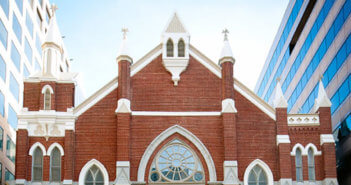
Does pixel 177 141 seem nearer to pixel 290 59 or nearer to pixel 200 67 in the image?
pixel 200 67

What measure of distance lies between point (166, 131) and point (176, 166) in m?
2.06

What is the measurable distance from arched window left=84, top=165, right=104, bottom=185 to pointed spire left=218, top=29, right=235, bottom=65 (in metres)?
9.64

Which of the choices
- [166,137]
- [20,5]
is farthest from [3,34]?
[166,137]

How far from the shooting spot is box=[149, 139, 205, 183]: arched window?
1540 inches

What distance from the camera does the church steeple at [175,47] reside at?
4144 cm

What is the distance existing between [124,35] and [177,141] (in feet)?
23.2

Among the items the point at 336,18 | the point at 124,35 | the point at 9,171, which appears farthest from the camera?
the point at 9,171

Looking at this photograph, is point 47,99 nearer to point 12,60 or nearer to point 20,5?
point 12,60

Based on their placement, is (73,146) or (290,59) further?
(290,59)

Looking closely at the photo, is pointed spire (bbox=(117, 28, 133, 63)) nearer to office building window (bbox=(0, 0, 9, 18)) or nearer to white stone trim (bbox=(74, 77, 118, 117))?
white stone trim (bbox=(74, 77, 118, 117))

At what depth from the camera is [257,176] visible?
129 ft

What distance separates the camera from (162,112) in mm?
40375

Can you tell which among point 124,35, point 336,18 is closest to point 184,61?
point 124,35

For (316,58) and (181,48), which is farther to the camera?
(316,58)
